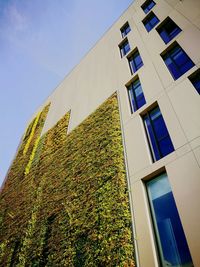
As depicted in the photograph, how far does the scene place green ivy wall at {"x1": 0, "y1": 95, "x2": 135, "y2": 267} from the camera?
6965 mm

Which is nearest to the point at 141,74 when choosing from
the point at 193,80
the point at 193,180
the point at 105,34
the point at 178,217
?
the point at 193,80

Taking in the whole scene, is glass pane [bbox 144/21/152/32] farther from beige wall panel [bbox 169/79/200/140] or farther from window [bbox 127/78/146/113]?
beige wall panel [bbox 169/79/200/140]

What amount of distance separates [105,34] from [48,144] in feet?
37.2

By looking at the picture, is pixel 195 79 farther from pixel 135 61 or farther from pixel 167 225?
pixel 167 225

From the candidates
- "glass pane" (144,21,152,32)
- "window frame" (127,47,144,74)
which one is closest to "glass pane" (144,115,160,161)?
"window frame" (127,47,144,74)

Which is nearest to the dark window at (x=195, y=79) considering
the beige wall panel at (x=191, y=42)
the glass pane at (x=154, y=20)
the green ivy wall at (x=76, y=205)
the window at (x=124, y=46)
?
the beige wall panel at (x=191, y=42)

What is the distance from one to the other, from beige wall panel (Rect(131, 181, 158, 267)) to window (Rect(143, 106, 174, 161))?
1.39 meters

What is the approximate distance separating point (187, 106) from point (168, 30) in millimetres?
7041

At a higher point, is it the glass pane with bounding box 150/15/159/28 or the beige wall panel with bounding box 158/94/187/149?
the glass pane with bounding box 150/15/159/28

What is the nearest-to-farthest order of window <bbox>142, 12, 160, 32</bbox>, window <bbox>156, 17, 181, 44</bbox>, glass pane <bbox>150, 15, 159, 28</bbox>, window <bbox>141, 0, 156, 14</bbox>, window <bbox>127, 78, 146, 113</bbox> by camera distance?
window <bbox>127, 78, 146, 113</bbox>
window <bbox>156, 17, 181, 44</bbox>
glass pane <bbox>150, 15, 159, 28</bbox>
window <bbox>142, 12, 160, 32</bbox>
window <bbox>141, 0, 156, 14</bbox>

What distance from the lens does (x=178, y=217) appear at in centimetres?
590

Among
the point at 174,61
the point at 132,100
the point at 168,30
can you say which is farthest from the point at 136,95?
the point at 168,30

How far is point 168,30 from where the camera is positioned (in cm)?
1234

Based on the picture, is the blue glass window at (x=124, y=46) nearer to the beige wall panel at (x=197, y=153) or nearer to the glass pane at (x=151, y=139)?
the glass pane at (x=151, y=139)
